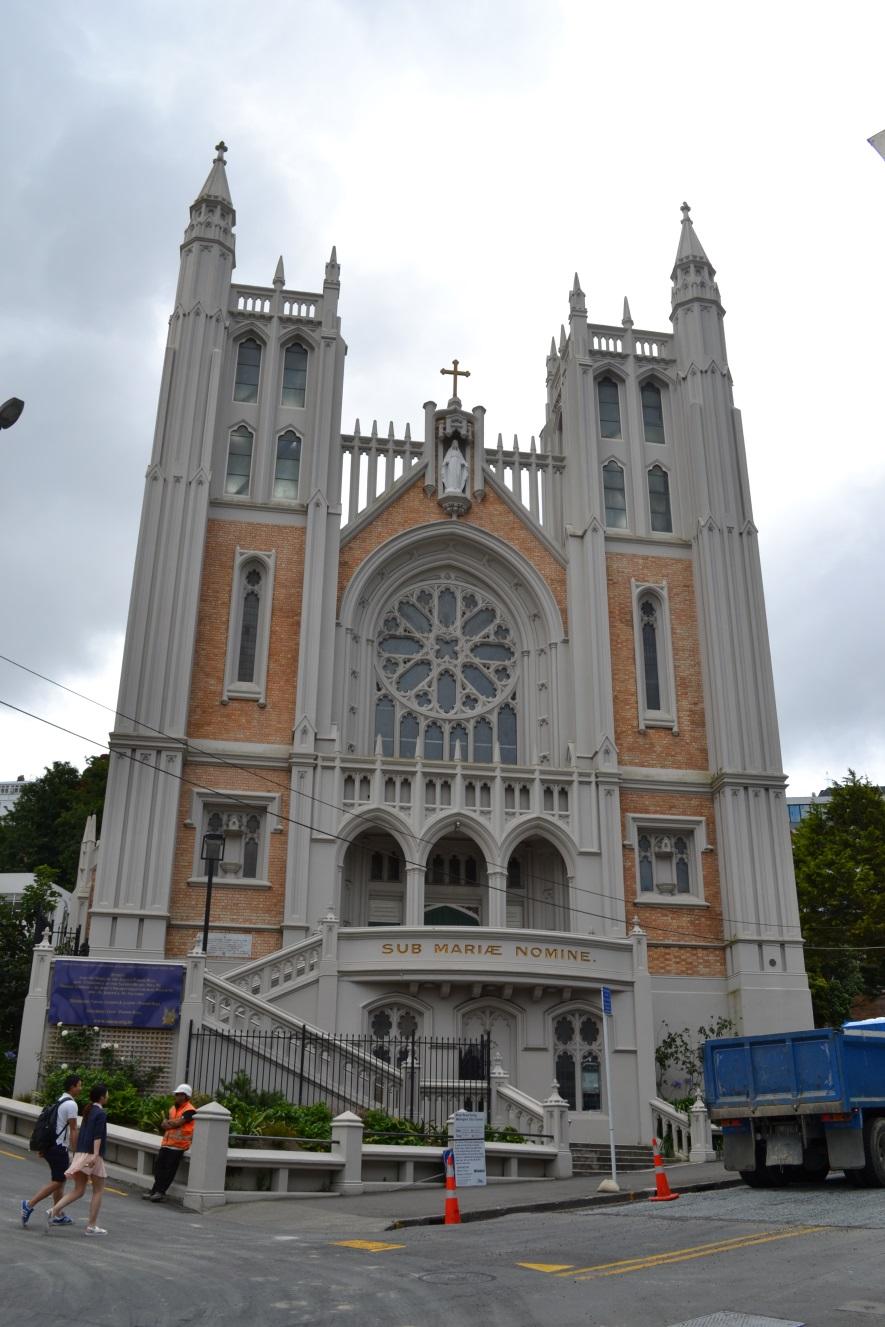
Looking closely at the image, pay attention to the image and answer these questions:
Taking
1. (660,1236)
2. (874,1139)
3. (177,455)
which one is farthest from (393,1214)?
(177,455)

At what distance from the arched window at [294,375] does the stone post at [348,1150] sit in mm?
21842

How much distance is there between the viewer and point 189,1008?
21609 millimetres

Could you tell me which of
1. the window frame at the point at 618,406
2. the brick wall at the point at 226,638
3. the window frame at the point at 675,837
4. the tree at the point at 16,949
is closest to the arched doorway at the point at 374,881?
the brick wall at the point at 226,638

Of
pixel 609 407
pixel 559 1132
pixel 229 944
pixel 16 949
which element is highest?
pixel 609 407

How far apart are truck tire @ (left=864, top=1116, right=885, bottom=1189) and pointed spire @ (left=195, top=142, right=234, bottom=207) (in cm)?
2874

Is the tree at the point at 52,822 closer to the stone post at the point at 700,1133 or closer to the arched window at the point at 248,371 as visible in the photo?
the arched window at the point at 248,371

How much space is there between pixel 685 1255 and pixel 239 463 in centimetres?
2540

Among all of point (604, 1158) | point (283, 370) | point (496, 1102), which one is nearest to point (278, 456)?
point (283, 370)

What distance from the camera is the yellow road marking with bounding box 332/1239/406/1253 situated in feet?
38.1

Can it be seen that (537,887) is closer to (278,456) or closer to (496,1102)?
(496,1102)

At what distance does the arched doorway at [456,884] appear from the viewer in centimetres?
3030

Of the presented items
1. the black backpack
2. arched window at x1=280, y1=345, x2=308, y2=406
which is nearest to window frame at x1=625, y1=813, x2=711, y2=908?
arched window at x1=280, y1=345, x2=308, y2=406

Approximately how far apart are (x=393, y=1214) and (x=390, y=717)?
18.4m

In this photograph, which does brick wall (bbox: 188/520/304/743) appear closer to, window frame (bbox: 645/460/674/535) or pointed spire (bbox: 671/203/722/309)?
window frame (bbox: 645/460/674/535)
